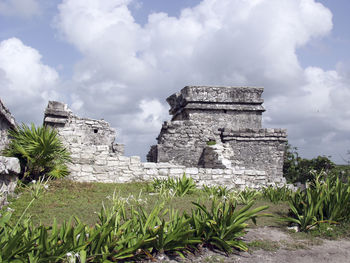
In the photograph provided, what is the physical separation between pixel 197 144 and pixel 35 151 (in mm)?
5759

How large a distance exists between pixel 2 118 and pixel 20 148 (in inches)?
33.0

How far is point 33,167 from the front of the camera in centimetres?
833

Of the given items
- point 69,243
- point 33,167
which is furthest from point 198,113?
point 69,243

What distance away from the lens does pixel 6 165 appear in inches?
231

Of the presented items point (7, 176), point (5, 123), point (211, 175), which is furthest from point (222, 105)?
point (7, 176)

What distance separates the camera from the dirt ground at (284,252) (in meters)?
3.91

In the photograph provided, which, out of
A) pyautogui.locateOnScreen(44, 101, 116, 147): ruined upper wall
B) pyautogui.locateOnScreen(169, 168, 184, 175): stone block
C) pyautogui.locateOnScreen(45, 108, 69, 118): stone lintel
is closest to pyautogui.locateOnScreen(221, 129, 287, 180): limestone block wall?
pyautogui.locateOnScreen(169, 168, 184, 175): stone block

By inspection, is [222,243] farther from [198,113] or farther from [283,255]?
[198,113]

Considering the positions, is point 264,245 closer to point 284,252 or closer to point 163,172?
point 284,252

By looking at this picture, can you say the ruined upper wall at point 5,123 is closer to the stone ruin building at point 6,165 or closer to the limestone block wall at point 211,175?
the stone ruin building at point 6,165

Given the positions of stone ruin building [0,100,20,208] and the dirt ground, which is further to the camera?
stone ruin building [0,100,20,208]

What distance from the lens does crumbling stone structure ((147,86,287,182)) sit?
39.3 feet

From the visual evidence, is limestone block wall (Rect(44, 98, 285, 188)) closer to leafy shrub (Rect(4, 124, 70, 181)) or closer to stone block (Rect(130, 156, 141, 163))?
stone block (Rect(130, 156, 141, 163))

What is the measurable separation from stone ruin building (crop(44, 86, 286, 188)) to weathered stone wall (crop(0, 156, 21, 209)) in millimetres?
2712
